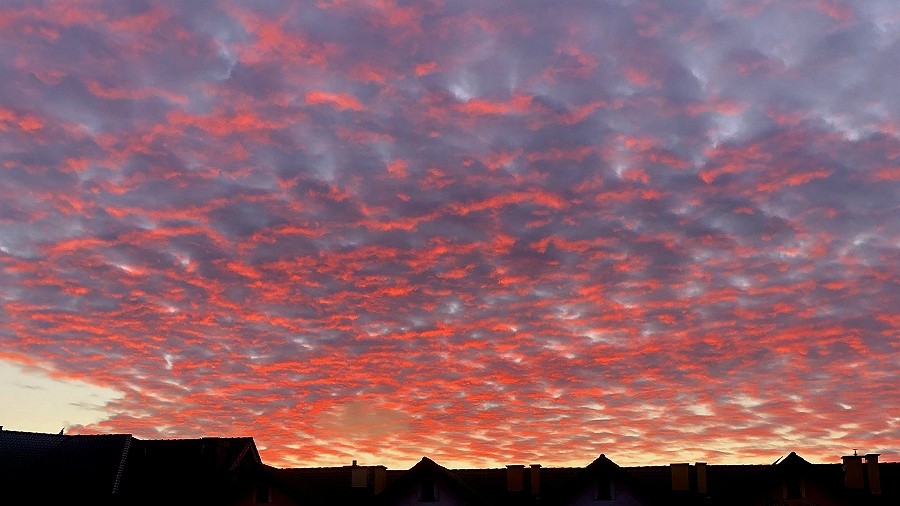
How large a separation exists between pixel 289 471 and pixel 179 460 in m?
12.4

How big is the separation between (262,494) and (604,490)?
18.1 m

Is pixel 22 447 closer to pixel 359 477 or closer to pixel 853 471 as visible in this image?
pixel 359 477

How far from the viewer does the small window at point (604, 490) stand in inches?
1859

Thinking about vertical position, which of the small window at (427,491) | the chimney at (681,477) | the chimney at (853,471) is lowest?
the small window at (427,491)

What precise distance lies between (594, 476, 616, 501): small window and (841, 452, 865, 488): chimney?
11955mm

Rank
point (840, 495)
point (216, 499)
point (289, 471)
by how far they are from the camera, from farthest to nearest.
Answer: point (289, 471) < point (216, 499) < point (840, 495)

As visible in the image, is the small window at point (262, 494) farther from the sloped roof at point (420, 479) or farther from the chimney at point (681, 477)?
the chimney at point (681, 477)

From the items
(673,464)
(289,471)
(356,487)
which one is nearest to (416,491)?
(356,487)

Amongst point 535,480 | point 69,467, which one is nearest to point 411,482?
point 535,480

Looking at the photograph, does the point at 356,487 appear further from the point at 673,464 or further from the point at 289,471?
the point at 673,464

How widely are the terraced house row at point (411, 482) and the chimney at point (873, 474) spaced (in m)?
0.05

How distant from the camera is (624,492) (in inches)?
1860

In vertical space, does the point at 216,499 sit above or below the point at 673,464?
below

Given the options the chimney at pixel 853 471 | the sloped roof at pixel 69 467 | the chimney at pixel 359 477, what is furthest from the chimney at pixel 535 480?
the sloped roof at pixel 69 467
